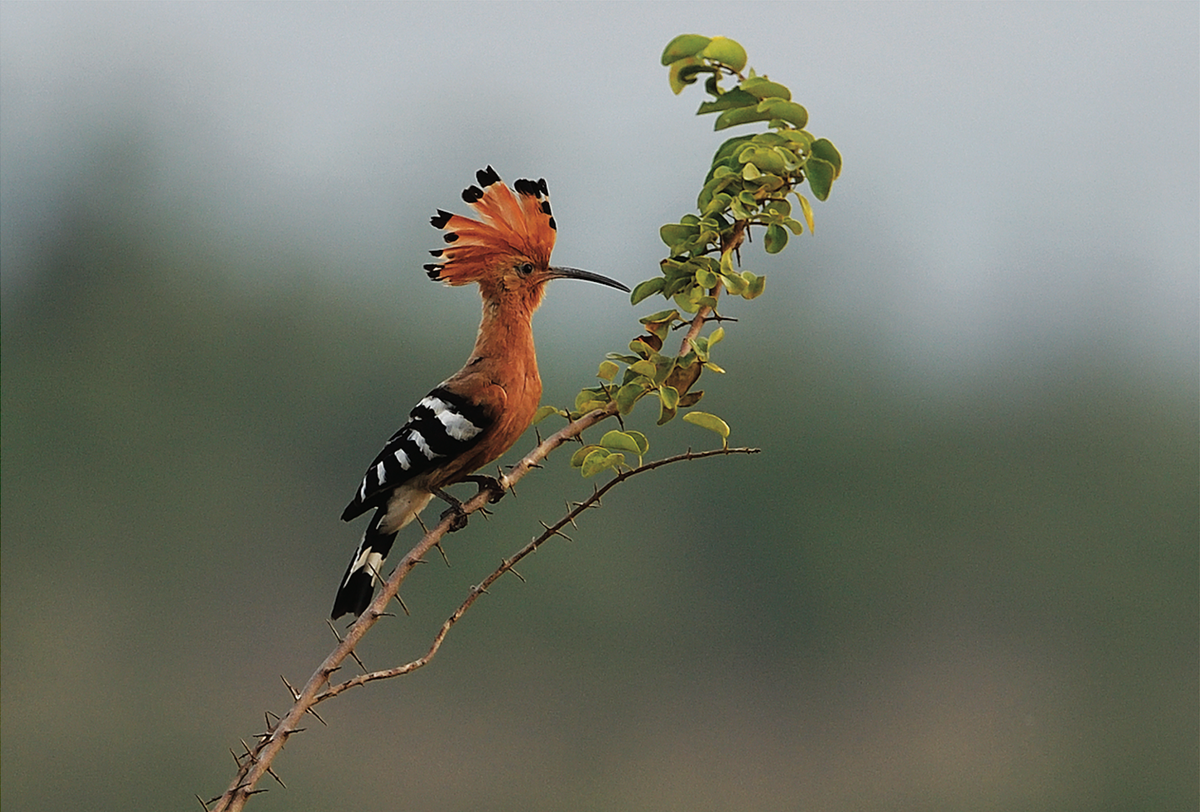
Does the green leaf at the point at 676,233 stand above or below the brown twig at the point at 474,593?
above

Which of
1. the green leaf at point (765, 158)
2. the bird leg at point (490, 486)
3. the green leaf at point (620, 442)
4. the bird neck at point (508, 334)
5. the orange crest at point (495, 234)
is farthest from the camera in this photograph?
the bird neck at point (508, 334)

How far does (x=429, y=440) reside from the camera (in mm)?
2207

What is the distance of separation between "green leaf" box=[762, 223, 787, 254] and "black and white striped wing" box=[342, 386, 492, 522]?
0.73 metres

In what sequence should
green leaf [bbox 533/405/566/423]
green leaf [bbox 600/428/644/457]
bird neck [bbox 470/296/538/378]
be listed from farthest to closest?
bird neck [bbox 470/296/538/378] → green leaf [bbox 533/405/566/423] → green leaf [bbox 600/428/644/457]

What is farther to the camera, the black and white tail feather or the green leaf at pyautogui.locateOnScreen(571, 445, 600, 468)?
the black and white tail feather

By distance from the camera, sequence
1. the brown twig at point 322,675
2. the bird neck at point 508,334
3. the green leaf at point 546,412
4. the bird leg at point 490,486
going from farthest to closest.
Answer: the bird neck at point 508,334
the bird leg at point 490,486
the green leaf at point 546,412
the brown twig at point 322,675

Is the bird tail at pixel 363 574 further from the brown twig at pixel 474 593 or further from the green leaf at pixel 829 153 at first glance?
the green leaf at pixel 829 153

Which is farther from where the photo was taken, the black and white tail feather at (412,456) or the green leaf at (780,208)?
the black and white tail feather at (412,456)

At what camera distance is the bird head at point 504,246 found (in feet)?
6.86

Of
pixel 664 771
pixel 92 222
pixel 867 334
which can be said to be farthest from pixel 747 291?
pixel 867 334

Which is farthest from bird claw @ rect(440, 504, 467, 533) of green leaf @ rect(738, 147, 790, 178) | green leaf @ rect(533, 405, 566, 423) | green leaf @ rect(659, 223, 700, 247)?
green leaf @ rect(738, 147, 790, 178)

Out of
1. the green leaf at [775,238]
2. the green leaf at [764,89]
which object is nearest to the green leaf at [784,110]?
the green leaf at [764,89]

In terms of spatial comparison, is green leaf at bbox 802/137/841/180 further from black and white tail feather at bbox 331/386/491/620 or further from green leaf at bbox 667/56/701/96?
black and white tail feather at bbox 331/386/491/620

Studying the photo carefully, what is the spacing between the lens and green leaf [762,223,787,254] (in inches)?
62.3
